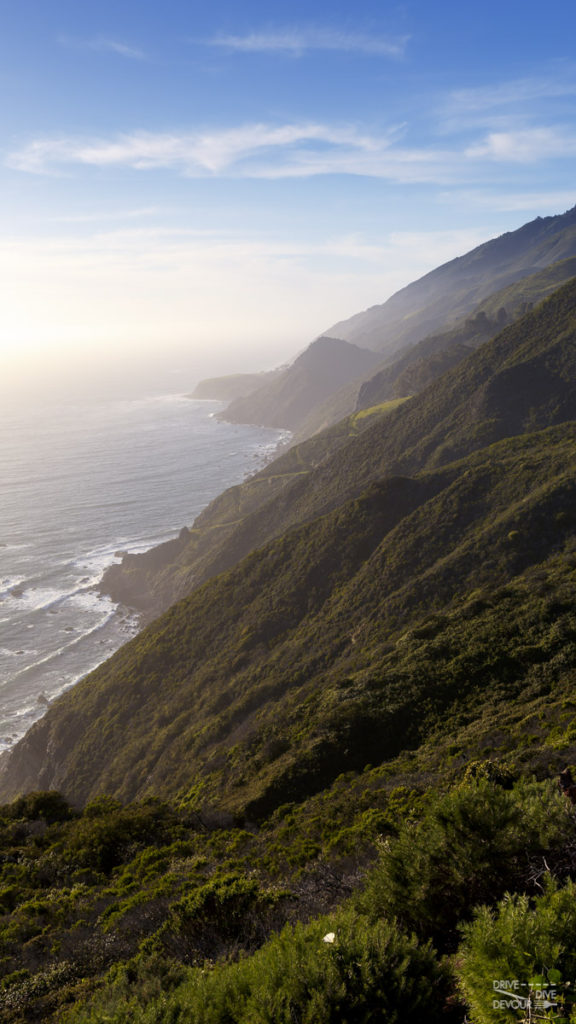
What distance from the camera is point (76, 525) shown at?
114 meters

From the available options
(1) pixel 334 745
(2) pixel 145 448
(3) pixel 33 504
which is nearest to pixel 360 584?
(1) pixel 334 745

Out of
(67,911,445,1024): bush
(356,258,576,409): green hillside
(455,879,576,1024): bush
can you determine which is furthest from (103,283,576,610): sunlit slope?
(455,879,576,1024): bush

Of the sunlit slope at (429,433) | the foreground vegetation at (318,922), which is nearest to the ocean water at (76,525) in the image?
the sunlit slope at (429,433)

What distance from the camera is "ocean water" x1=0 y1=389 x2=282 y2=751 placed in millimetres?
71500

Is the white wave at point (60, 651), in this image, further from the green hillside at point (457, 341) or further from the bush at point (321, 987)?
the green hillside at point (457, 341)

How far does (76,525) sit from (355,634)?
8661 centimetres

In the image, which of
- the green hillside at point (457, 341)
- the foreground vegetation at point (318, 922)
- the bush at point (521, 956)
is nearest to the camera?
the bush at point (521, 956)

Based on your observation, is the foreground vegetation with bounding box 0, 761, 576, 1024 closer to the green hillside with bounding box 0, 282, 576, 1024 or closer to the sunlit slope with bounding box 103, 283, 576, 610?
the green hillside with bounding box 0, 282, 576, 1024

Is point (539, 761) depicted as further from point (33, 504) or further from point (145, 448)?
point (145, 448)

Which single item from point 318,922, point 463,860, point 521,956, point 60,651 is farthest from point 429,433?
point 521,956

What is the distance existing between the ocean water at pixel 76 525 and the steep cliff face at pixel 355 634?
1239 cm

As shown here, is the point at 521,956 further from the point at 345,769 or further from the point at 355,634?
the point at 355,634

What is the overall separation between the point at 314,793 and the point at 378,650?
14.0 metres

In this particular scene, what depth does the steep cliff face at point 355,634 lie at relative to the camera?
3086cm
